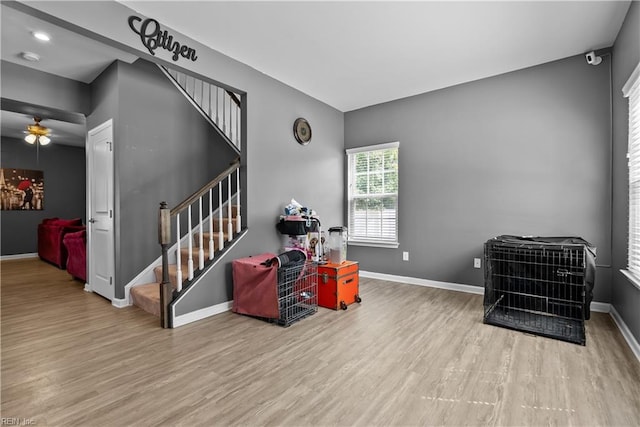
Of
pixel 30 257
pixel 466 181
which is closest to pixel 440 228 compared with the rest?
pixel 466 181

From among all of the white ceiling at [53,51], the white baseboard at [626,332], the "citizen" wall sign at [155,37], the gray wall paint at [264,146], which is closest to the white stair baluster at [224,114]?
the gray wall paint at [264,146]

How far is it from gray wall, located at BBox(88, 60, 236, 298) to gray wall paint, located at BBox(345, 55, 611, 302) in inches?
106

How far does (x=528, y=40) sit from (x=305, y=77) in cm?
235

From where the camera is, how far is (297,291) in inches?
124

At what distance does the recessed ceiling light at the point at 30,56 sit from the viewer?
10.6 feet

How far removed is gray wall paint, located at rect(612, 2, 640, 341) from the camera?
236cm

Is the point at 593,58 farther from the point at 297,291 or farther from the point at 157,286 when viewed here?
the point at 157,286

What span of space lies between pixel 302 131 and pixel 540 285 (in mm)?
3263

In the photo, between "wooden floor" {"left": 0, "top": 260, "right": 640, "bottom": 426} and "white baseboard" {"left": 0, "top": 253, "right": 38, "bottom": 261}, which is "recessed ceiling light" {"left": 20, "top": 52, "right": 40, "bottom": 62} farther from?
"white baseboard" {"left": 0, "top": 253, "right": 38, "bottom": 261}

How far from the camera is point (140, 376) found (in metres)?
1.98

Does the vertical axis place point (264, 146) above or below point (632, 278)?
above

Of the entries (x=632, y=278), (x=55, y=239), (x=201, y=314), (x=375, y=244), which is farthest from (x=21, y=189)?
(x=632, y=278)

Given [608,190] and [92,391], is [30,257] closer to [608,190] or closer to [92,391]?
[92,391]

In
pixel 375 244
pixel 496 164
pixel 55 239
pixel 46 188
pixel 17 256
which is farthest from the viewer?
pixel 46 188
